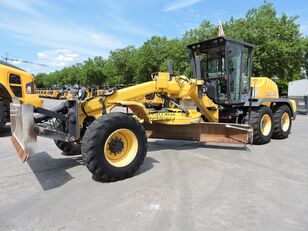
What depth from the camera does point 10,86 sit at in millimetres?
9469

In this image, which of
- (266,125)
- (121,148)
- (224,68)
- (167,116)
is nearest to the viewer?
(121,148)

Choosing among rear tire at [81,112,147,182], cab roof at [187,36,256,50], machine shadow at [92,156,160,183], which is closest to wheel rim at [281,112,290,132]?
cab roof at [187,36,256,50]

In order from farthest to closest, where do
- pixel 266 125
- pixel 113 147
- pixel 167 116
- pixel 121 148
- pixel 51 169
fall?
pixel 266 125, pixel 167 116, pixel 51 169, pixel 121 148, pixel 113 147

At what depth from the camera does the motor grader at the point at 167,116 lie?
14.8 feet

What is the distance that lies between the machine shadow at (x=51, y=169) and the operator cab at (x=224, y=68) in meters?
4.06

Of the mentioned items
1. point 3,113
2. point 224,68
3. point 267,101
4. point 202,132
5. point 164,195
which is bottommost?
point 164,195

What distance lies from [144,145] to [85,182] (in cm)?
115

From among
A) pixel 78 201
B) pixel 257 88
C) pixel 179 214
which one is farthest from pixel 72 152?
pixel 257 88

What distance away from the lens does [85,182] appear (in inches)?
184

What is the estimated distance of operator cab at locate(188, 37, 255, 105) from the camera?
7.91 meters

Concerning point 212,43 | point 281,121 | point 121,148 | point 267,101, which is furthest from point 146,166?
point 281,121

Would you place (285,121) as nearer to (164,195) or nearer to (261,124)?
(261,124)

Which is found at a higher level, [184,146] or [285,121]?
[285,121]

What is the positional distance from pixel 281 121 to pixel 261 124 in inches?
50.4
